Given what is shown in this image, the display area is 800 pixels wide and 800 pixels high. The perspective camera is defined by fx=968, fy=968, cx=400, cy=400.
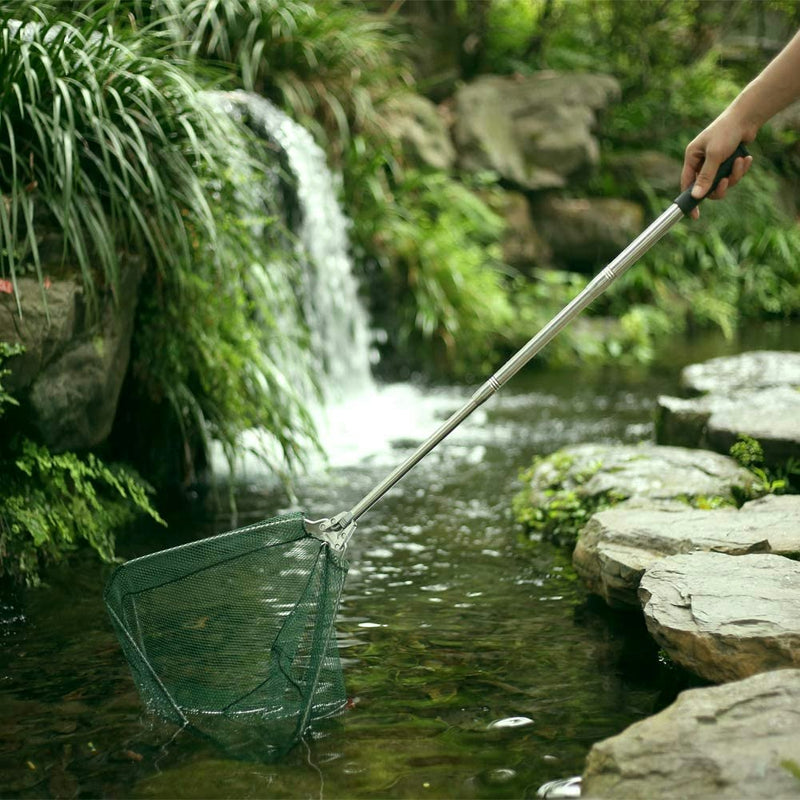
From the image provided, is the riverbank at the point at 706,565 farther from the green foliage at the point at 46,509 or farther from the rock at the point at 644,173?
the rock at the point at 644,173

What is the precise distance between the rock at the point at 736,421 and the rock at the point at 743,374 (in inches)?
7.9

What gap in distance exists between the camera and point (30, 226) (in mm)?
3299

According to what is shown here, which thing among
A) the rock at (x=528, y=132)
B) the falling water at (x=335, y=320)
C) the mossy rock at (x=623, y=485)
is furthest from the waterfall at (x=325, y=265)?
the rock at (x=528, y=132)

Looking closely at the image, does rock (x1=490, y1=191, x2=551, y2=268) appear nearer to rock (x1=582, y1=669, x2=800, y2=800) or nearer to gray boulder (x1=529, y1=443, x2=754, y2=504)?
gray boulder (x1=529, y1=443, x2=754, y2=504)

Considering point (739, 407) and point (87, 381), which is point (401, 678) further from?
point (739, 407)

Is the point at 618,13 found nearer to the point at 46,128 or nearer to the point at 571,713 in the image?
the point at 46,128

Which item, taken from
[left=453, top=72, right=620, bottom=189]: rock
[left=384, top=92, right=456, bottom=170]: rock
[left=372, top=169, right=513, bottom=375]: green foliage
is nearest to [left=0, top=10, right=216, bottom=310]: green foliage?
[left=372, top=169, right=513, bottom=375]: green foliage

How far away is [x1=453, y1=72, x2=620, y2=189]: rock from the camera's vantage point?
9.84 metres

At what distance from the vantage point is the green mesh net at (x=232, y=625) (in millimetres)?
2408

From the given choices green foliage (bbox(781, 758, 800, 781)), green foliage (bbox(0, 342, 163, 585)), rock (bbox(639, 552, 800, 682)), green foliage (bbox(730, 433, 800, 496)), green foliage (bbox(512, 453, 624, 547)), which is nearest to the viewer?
green foliage (bbox(781, 758, 800, 781))

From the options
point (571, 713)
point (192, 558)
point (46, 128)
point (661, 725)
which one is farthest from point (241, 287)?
point (661, 725)

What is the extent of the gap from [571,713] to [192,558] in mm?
1025

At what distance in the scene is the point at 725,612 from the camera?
2355mm

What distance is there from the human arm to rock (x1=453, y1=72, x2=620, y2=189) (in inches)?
290
